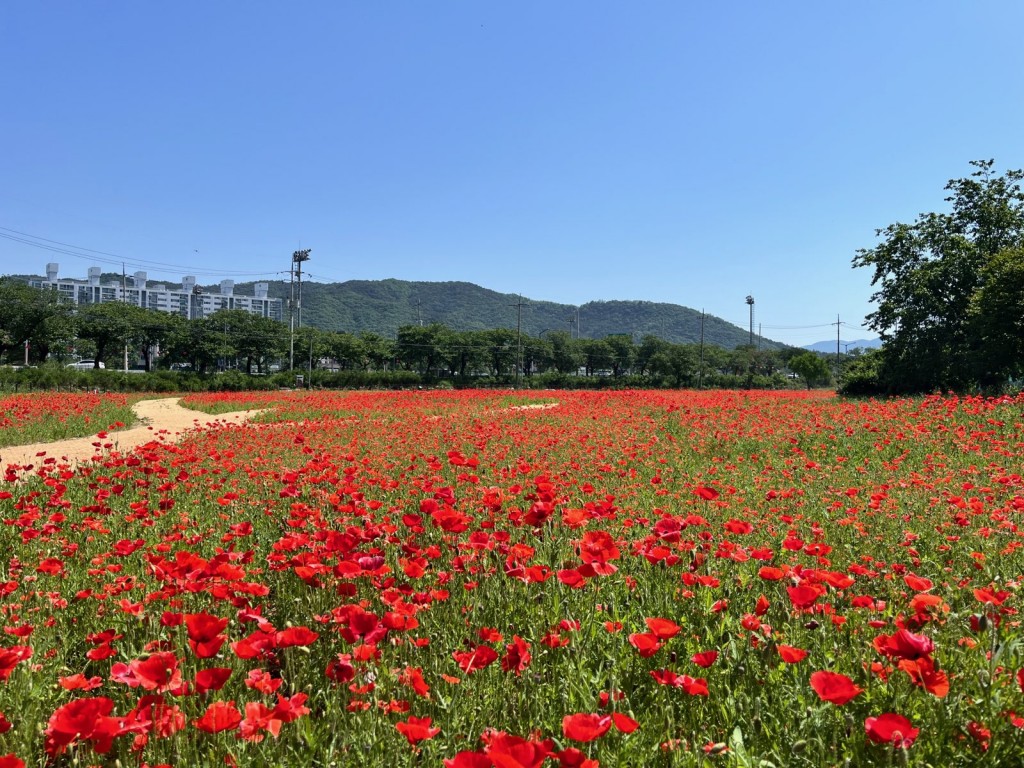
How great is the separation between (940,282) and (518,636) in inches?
1133

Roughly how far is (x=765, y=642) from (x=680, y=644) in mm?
509

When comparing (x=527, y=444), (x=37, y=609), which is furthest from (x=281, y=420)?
(x=37, y=609)

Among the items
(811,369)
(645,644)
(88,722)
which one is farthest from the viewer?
(811,369)

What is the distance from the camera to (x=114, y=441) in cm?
1080

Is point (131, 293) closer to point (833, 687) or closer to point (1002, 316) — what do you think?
point (1002, 316)

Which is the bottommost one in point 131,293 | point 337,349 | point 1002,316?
point 1002,316

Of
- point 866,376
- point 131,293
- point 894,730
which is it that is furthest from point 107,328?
point 131,293

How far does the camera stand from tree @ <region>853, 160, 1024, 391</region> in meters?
23.6

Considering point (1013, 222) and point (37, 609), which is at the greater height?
point (1013, 222)

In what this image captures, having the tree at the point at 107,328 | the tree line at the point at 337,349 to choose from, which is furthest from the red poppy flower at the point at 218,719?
the tree at the point at 107,328

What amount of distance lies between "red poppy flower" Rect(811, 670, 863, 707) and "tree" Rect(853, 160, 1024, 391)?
85.6 ft

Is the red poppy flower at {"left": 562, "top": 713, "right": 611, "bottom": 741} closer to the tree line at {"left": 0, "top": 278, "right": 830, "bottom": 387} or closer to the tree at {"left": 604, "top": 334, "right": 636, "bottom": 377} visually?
the tree line at {"left": 0, "top": 278, "right": 830, "bottom": 387}

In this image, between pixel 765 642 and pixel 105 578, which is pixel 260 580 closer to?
pixel 105 578

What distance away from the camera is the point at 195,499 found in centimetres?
607
